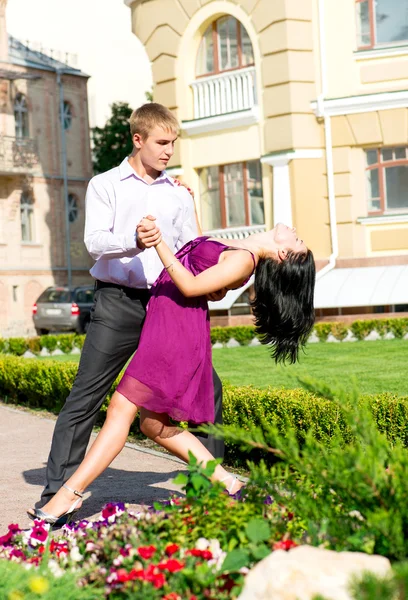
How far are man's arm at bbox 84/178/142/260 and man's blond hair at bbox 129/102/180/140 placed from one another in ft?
1.43

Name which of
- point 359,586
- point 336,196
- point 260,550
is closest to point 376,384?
point 260,550

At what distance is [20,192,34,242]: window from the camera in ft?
122

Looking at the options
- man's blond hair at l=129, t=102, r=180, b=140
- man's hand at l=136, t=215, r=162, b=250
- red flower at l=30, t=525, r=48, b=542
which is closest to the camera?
red flower at l=30, t=525, r=48, b=542

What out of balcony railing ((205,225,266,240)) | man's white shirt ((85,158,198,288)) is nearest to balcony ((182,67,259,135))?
balcony railing ((205,225,266,240))

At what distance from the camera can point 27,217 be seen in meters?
37.5

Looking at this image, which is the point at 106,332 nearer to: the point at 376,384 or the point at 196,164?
the point at 376,384

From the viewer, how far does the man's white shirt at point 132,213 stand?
580cm

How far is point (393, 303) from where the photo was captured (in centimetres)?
1994

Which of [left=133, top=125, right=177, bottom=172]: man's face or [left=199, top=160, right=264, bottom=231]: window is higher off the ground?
[left=199, top=160, right=264, bottom=231]: window

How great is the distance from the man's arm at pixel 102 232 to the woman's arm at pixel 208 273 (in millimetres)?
194

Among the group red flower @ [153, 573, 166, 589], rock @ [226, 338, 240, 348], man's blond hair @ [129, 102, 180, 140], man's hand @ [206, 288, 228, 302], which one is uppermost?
man's blond hair @ [129, 102, 180, 140]

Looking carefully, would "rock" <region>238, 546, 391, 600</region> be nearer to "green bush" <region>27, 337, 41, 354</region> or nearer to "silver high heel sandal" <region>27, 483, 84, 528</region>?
"silver high heel sandal" <region>27, 483, 84, 528</region>

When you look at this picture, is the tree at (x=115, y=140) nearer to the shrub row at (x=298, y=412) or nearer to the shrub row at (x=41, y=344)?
the shrub row at (x=41, y=344)

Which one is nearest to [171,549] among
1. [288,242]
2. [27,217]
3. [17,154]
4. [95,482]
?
[288,242]
